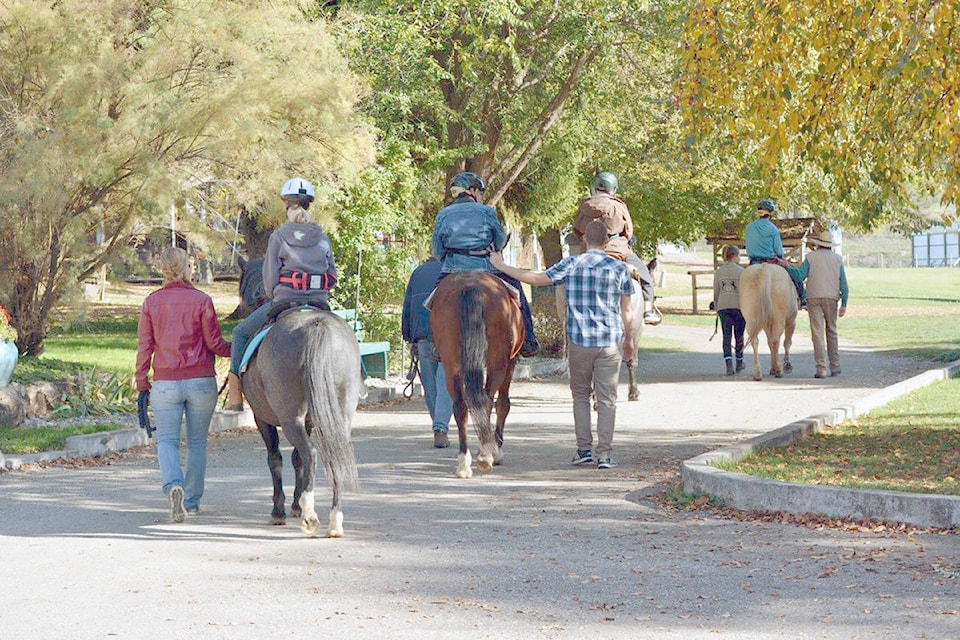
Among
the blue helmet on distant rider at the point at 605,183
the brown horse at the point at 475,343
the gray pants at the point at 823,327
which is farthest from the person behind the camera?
the gray pants at the point at 823,327

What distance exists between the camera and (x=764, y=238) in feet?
66.8

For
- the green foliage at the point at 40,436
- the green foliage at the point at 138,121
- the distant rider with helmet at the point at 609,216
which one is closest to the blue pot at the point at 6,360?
the green foliage at the point at 40,436

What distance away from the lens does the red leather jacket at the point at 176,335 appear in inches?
388

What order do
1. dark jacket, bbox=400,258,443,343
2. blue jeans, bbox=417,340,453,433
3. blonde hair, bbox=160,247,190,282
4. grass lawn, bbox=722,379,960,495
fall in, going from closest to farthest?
blonde hair, bbox=160,247,190,282, grass lawn, bbox=722,379,960,495, blue jeans, bbox=417,340,453,433, dark jacket, bbox=400,258,443,343

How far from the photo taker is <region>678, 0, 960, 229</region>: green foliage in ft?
36.1

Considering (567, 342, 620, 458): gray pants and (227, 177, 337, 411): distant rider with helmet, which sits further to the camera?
(567, 342, 620, 458): gray pants

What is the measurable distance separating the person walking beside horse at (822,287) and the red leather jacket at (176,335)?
1245cm

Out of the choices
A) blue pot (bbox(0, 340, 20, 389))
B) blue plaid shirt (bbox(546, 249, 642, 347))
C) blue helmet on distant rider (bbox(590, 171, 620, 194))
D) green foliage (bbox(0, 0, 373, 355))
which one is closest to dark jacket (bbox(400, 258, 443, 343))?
blue helmet on distant rider (bbox(590, 171, 620, 194))

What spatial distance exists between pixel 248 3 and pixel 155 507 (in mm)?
11965

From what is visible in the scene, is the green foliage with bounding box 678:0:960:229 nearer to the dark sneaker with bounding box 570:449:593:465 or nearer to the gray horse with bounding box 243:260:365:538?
the dark sneaker with bounding box 570:449:593:465

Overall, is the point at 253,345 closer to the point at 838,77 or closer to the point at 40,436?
the point at 40,436

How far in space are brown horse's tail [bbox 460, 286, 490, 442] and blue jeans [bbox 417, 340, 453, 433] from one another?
2.07 metres

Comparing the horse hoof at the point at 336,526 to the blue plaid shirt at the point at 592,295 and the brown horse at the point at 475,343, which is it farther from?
the blue plaid shirt at the point at 592,295

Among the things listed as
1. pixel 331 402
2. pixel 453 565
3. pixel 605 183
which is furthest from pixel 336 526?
pixel 605 183
